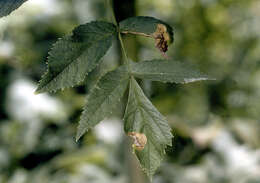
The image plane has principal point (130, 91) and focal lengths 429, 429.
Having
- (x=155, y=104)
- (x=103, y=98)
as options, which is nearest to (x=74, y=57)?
(x=103, y=98)

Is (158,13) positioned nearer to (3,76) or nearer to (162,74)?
(3,76)

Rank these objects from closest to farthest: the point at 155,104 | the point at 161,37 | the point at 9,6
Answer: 1. the point at 9,6
2. the point at 161,37
3. the point at 155,104

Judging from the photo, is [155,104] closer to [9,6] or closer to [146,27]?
[146,27]

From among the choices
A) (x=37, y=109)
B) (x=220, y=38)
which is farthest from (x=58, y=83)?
(x=220, y=38)

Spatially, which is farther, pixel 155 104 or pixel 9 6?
pixel 155 104

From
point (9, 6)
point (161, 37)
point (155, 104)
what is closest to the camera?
point (9, 6)

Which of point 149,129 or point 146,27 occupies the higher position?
point 146,27

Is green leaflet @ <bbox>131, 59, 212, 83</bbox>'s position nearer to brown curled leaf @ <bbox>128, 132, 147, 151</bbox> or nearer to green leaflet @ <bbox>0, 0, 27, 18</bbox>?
brown curled leaf @ <bbox>128, 132, 147, 151</bbox>

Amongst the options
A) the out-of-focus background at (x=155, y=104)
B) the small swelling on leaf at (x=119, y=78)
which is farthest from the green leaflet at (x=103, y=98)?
the out-of-focus background at (x=155, y=104)
